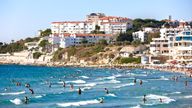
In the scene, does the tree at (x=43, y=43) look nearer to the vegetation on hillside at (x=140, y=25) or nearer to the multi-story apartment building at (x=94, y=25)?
the multi-story apartment building at (x=94, y=25)

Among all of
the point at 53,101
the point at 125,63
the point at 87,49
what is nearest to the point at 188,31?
the point at 125,63

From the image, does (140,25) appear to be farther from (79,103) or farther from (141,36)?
(79,103)

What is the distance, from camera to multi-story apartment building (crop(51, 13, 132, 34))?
157m

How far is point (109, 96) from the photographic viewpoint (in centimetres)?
4838

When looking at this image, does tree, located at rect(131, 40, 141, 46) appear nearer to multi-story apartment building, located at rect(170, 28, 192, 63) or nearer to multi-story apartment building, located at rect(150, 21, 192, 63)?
multi-story apartment building, located at rect(150, 21, 192, 63)

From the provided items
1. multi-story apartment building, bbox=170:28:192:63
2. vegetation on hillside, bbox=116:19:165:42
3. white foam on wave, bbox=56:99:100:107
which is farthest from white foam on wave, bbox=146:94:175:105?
vegetation on hillside, bbox=116:19:165:42

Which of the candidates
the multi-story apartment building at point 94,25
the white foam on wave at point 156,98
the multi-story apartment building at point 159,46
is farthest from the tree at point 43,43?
the white foam on wave at point 156,98

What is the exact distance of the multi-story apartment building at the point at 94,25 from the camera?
15651 centimetres

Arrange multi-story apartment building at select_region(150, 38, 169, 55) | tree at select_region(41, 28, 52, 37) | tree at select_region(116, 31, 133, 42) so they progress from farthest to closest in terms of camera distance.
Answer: tree at select_region(41, 28, 52, 37), tree at select_region(116, 31, 133, 42), multi-story apartment building at select_region(150, 38, 169, 55)

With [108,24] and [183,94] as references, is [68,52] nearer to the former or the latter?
[108,24]

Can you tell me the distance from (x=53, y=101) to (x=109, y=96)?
6272 mm

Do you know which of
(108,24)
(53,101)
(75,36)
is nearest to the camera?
(53,101)

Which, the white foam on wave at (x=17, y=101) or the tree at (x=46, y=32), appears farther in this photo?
the tree at (x=46, y=32)

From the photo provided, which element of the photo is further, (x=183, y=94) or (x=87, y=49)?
(x=87, y=49)
